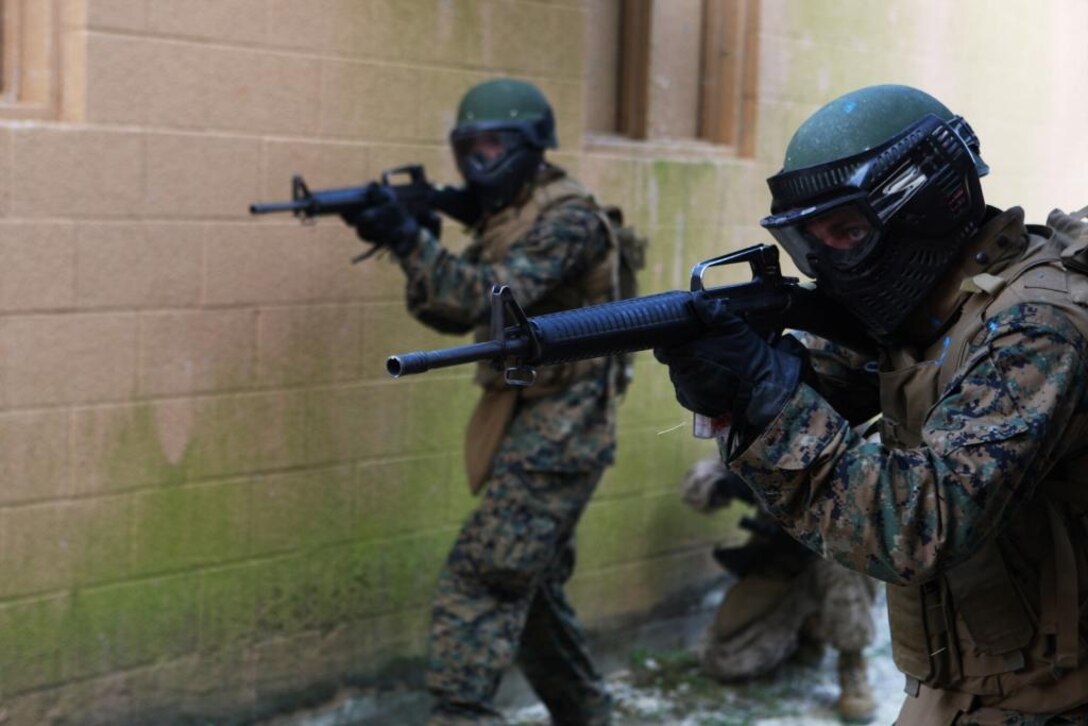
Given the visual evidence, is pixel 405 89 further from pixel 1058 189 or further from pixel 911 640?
pixel 1058 189

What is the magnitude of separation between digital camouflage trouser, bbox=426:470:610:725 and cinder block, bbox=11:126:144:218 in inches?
55.1

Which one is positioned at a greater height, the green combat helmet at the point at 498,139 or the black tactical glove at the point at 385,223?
the green combat helmet at the point at 498,139

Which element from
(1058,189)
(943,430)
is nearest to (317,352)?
(943,430)

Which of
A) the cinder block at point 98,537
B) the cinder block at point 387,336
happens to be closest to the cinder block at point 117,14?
the cinder block at point 387,336

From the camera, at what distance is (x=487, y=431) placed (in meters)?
4.72

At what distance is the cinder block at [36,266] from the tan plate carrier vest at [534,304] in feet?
4.16

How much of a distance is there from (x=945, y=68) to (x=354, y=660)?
Result: 446 cm

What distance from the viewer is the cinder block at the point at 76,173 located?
4.11 m

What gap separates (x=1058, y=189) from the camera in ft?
28.6

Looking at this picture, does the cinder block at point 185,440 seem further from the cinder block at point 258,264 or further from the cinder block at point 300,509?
the cinder block at point 258,264

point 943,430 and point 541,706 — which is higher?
point 943,430

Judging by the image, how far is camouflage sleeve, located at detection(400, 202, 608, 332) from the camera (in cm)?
454

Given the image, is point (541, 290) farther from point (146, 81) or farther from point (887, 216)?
point (887, 216)

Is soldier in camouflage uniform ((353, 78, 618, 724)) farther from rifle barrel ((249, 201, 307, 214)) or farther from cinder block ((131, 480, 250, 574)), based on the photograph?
cinder block ((131, 480, 250, 574))
